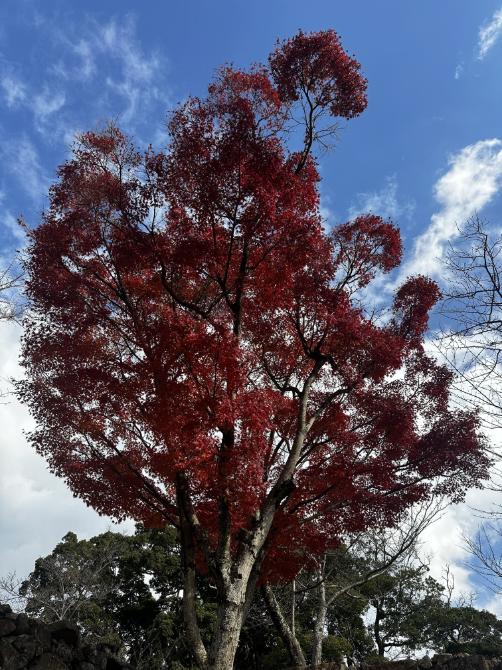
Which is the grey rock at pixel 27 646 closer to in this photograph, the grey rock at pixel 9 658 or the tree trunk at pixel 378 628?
the grey rock at pixel 9 658

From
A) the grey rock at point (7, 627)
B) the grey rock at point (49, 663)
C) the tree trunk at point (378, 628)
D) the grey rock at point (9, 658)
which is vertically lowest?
the grey rock at point (9, 658)

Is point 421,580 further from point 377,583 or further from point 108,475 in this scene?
point 108,475

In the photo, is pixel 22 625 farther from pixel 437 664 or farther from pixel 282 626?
pixel 437 664

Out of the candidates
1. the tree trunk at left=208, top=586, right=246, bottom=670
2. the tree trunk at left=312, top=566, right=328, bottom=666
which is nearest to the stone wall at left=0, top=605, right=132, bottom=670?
the tree trunk at left=208, top=586, right=246, bottom=670

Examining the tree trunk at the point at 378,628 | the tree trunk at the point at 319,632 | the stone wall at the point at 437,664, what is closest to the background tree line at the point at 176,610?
the tree trunk at the point at 378,628

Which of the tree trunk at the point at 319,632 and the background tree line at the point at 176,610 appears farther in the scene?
the background tree line at the point at 176,610

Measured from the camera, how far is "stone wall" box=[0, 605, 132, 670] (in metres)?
8.07

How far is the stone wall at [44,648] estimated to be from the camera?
318 inches

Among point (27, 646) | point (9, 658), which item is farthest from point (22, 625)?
point (9, 658)

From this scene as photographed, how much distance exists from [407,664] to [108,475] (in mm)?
6201

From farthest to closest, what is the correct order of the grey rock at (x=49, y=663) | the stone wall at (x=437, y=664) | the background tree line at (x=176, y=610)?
1. the background tree line at (x=176, y=610)
2. the stone wall at (x=437, y=664)
3. the grey rock at (x=49, y=663)

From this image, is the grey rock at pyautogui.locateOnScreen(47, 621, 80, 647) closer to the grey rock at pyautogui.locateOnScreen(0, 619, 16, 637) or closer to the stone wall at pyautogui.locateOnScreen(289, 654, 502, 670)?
the grey rock at pyautogui.locateOnScreen(0, 619, 16, 637)

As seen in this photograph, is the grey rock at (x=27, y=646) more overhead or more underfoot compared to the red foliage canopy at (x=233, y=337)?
more underfoot

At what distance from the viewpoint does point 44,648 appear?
28.3 ft
